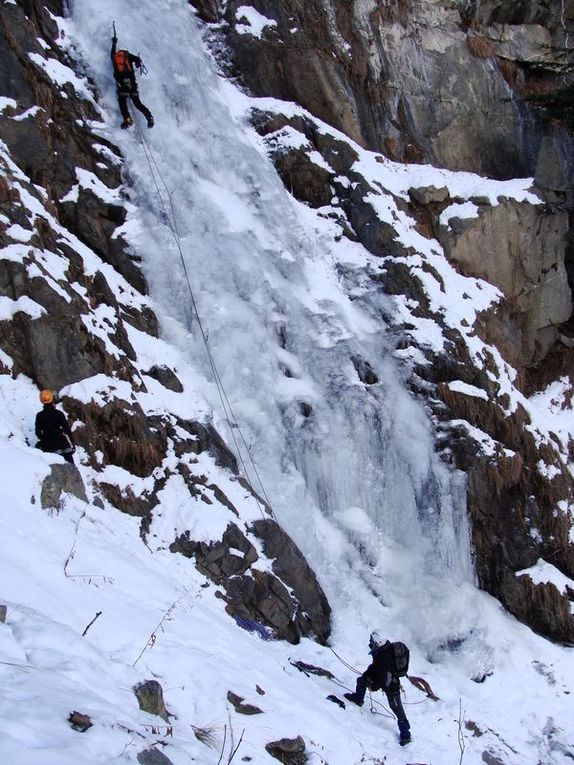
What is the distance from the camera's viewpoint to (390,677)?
725 cm

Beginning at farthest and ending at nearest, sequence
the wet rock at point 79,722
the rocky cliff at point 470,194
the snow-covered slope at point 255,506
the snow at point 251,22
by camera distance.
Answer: the snow at point 251,22, the rocky cliff at point 470,194, the snow-covered slope at point 255,506, the wet rock at point 79,722

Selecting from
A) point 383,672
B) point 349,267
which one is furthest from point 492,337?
point 383,672

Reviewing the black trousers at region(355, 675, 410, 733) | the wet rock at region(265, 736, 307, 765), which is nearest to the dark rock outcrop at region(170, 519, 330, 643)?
the black trousers at region(355, 675, 410, 733)

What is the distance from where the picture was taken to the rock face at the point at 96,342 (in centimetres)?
911

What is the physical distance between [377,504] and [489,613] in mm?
2525

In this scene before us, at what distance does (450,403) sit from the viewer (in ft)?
41.3

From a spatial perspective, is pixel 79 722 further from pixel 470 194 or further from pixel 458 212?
pixel 470 194

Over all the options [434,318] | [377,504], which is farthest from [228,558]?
Result: [434,318]

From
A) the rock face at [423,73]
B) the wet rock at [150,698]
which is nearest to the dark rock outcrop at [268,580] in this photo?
the wet rock at [150,698]

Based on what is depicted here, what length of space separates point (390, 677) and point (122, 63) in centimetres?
1168

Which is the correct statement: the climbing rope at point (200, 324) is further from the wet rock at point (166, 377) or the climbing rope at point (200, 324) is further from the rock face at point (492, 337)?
the rock face at point (492, 337)

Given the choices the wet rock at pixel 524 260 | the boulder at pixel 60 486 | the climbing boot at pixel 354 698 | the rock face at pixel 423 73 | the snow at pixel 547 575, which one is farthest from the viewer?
the rock face at pixel 423 73

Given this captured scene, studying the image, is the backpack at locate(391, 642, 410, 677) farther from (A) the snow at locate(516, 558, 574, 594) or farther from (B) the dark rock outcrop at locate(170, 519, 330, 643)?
(A) the snow at locate(516, 558, 574, 594)

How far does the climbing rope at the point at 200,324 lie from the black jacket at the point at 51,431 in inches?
135
